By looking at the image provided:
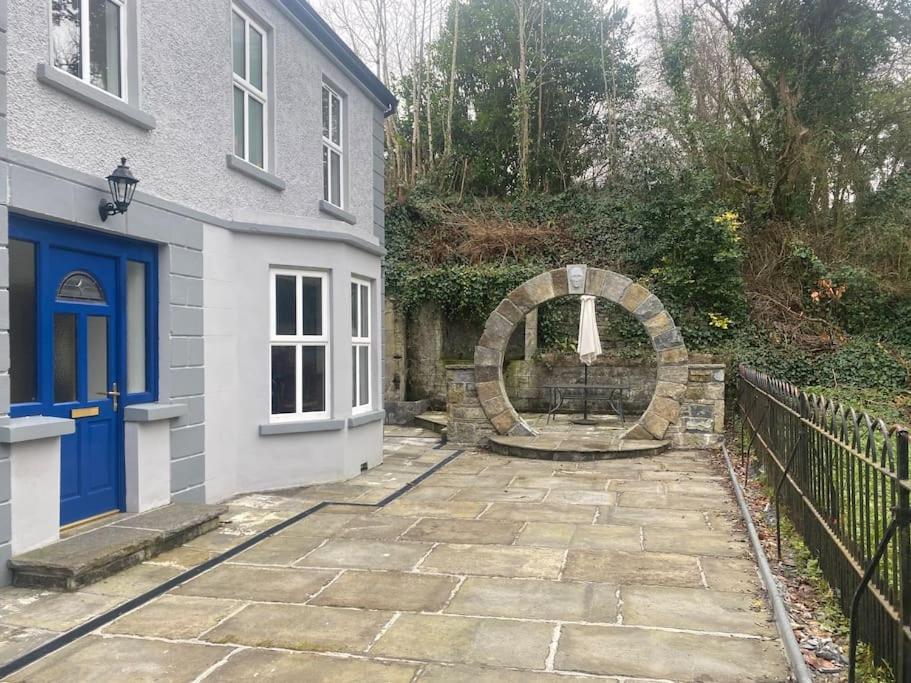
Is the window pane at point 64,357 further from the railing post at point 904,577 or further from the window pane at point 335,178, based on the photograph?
the railing post at point 904,577

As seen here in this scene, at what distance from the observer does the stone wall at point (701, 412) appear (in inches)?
405

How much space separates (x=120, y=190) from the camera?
17.4 ft

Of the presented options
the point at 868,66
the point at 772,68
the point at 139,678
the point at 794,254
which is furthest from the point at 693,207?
the point at 139,678

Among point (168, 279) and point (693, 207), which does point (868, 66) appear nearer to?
point (693, 207)

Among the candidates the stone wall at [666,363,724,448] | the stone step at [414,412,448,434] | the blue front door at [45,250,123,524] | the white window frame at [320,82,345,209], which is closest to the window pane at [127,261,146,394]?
the blue front door at [45,250,123,524]

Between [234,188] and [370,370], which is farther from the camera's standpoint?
[370,370]

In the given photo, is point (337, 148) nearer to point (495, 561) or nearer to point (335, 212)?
point (335, 212)

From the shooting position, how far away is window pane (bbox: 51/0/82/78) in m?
5.14

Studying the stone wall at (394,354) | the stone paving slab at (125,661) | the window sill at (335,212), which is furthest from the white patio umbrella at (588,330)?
the stone paving slab at (125,661)

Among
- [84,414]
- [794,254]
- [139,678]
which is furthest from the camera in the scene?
[794,254]

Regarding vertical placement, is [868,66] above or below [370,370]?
above

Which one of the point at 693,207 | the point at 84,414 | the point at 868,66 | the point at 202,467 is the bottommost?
the point at 202,467

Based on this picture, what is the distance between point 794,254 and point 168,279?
12.1 m

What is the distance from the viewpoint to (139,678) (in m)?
3.28
